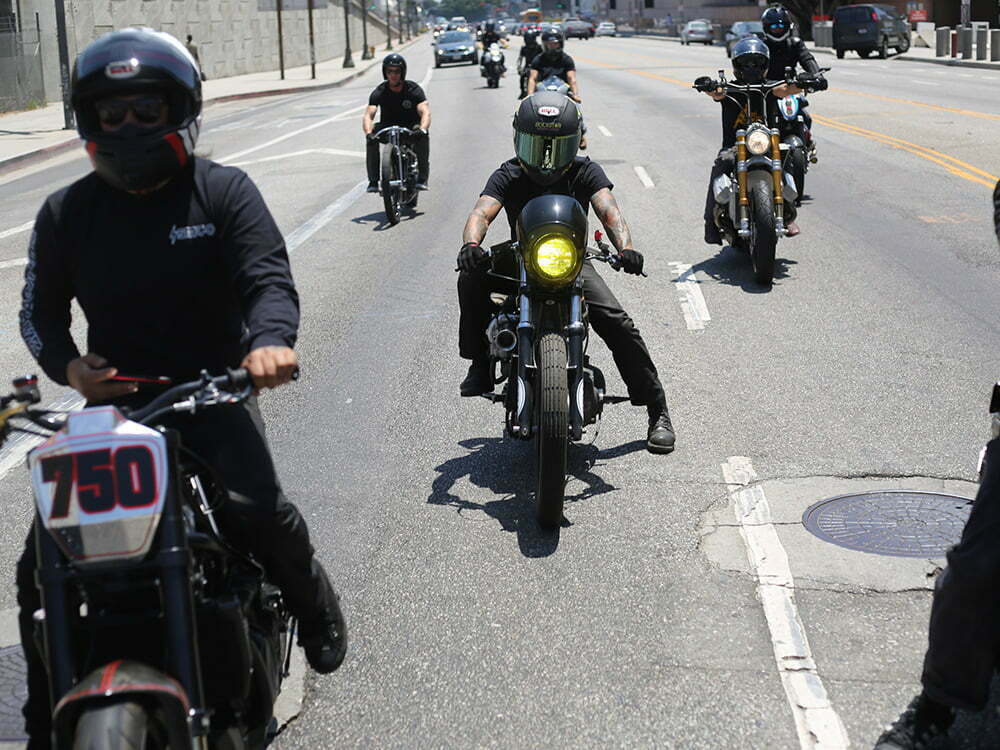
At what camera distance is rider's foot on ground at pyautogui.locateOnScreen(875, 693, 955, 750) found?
148 inches

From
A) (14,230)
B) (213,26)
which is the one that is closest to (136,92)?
(14,230)

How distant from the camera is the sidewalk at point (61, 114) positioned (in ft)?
83.6

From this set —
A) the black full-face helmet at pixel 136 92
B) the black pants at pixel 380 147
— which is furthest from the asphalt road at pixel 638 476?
the black full-face helmet at pixel 136 92

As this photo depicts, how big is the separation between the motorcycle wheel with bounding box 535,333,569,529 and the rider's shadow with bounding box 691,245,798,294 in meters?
5.67

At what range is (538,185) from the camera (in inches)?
268

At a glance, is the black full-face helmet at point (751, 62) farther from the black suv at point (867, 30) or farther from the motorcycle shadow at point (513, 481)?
the black suv at point (867, 30)

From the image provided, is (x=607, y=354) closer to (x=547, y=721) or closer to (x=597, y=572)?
(x=597, y=572)

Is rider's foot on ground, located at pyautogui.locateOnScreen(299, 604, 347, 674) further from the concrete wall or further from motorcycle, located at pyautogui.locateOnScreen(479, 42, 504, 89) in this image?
motorcycle, located at pyautogui.locateOnScreen(479, 42, 504, 89)

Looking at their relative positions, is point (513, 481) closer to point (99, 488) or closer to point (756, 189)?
point (99, 488)

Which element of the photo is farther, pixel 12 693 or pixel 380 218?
pixel 380 218

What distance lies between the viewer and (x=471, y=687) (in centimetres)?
446

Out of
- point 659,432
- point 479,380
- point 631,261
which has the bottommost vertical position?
point 659,432

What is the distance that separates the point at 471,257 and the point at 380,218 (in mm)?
9855

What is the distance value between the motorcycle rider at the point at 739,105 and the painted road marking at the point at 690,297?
402 millimetres
